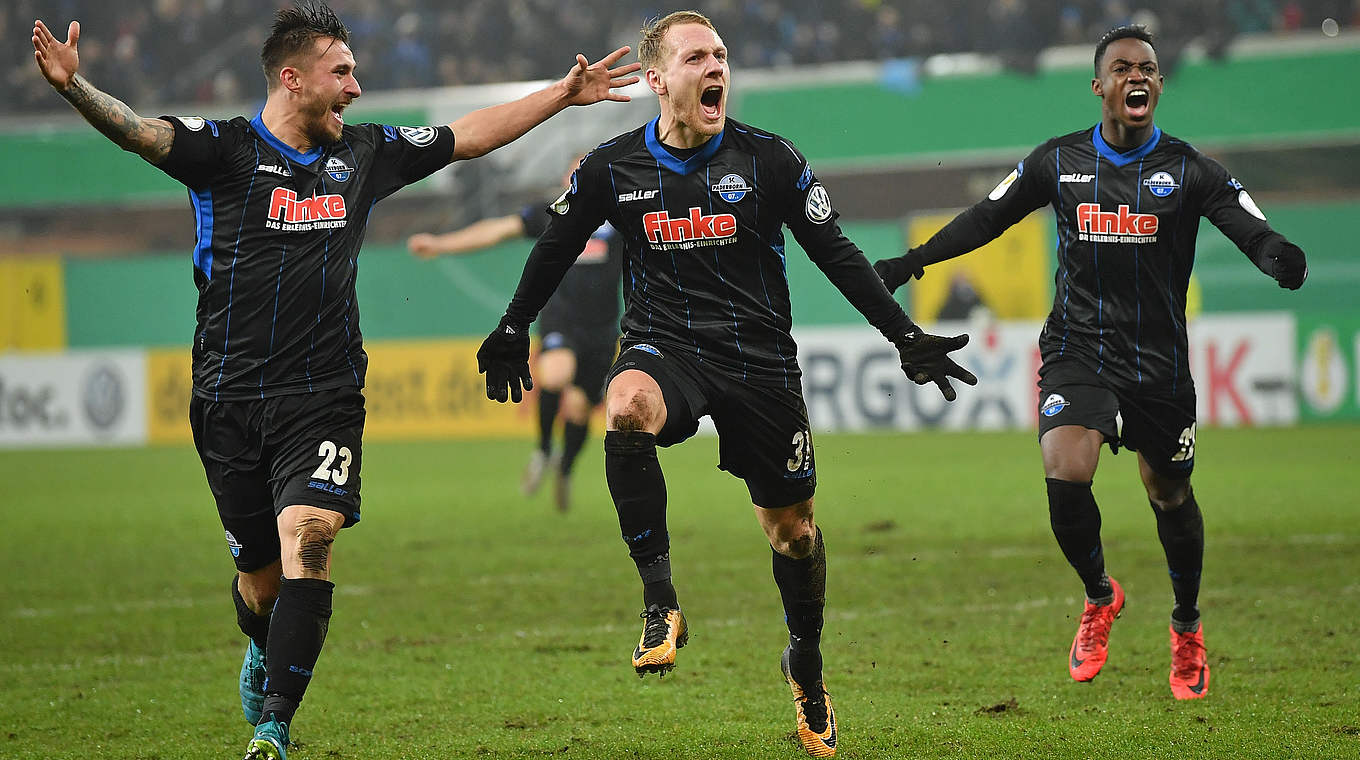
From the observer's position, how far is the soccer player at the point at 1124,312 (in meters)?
5.67

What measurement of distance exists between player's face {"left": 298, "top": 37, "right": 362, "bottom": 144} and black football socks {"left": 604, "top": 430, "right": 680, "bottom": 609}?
130 cm

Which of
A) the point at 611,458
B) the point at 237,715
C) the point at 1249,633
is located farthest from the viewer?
the point at 1249,633

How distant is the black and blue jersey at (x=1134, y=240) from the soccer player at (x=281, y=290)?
2569 mm

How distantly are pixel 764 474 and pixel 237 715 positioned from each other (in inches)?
83.0

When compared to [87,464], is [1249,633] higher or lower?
lower

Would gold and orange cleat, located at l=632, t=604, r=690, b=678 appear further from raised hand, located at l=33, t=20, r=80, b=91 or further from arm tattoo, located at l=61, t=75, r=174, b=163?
raised hand, located at l=33, t=20, r=80, b=91

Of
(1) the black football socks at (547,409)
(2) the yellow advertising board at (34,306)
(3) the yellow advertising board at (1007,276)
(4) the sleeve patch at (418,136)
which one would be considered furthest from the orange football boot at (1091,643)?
(2) the yellow advertising board at (34,306)

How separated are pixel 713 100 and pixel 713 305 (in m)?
0.63

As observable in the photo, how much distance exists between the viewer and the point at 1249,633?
21.4ft

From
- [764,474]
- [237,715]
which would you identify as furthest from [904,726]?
[237,715]

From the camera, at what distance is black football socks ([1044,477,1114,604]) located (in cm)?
569

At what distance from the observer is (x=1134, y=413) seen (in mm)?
5770

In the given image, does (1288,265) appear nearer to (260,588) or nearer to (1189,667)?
(1189,667)

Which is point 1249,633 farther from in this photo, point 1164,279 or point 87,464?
point 87,464
